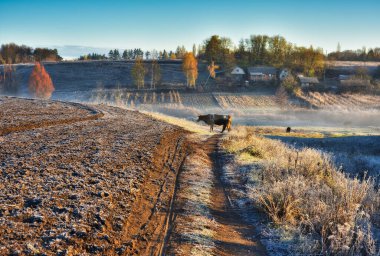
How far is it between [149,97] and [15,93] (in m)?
40.1

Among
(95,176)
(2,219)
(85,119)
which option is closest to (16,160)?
(95,176)

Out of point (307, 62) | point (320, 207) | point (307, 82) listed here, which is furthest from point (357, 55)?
point (320, 207)

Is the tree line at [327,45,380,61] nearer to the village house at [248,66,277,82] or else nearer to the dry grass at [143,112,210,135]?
the village house at [248,66,277,82]

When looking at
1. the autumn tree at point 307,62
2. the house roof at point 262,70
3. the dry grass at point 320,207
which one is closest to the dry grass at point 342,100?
the house roof at point 262,70

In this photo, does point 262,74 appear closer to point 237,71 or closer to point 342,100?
point 237,71

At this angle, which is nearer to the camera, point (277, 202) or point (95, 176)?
point (277, 202)

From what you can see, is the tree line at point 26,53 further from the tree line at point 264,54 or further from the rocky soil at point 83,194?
the rocky soil at point 83,194

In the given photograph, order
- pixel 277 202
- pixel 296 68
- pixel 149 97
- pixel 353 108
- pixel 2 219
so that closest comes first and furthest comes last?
pixel 2 219, pixel 277 202, pixel 353 108, pixel 149 97, pixel 296 68

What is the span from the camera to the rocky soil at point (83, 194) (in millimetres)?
6578

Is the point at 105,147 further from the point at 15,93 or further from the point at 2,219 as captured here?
the point at 15,93

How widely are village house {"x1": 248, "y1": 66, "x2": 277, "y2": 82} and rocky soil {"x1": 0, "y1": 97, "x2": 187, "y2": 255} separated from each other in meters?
92.9

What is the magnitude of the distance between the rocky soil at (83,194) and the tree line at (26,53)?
156m

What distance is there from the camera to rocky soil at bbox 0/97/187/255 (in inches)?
259

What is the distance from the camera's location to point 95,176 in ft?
35.4
